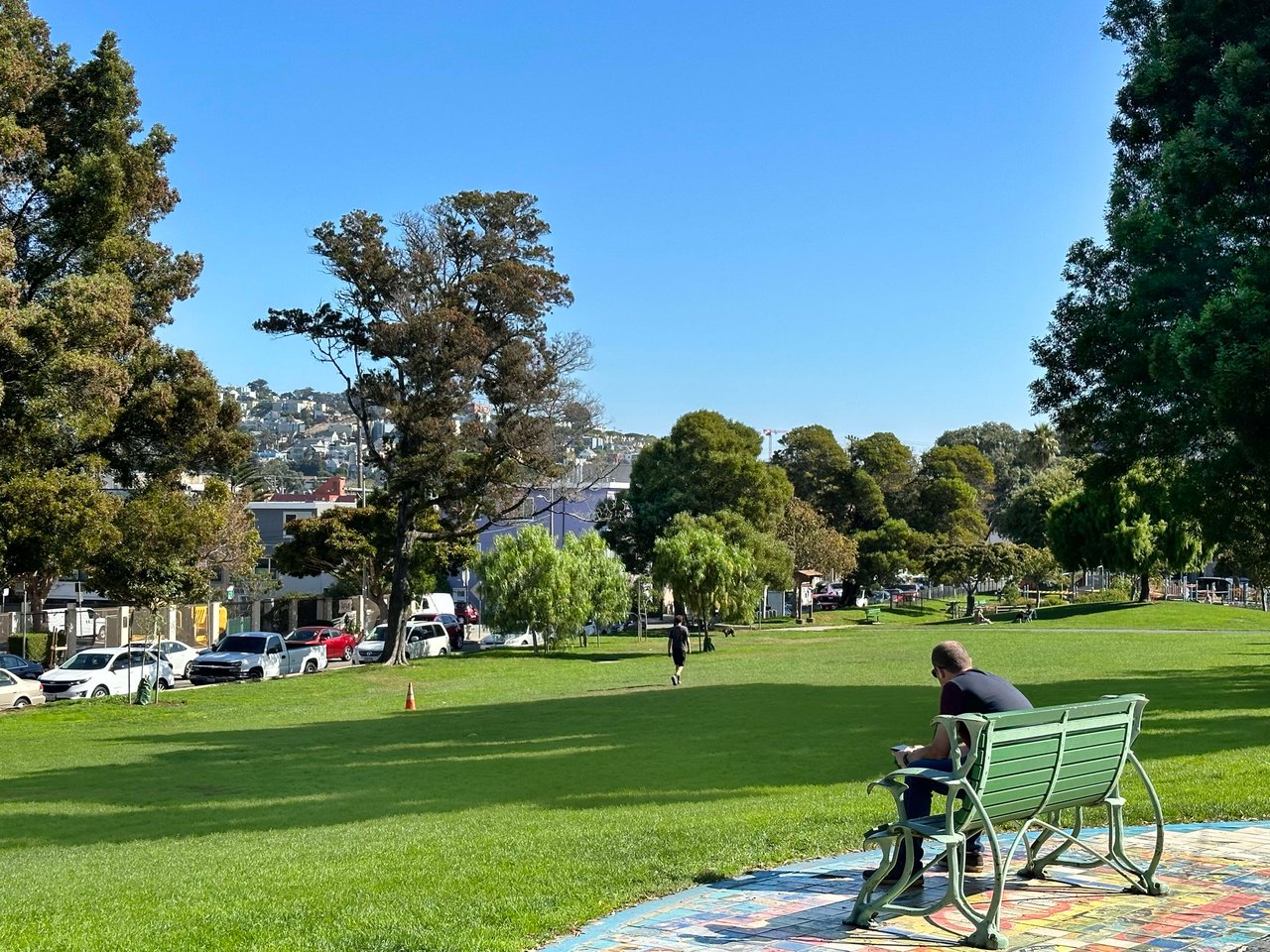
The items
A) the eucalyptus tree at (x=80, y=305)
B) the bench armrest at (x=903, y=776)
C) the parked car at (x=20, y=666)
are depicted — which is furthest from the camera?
the parked car at (x=20, y=666)

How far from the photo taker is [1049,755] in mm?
6930

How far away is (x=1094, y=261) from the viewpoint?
25.0 m

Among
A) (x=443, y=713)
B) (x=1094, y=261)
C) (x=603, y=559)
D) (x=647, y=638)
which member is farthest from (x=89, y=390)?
(x=647, y=638)

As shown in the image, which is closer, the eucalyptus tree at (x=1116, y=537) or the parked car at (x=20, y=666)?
the parked car at (x=20, y=666)

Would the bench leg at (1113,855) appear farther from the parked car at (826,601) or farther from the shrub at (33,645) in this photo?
the parked car at (826,601)

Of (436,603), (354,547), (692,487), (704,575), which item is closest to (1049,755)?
(704,575)

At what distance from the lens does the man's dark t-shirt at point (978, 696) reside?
722 centimetres

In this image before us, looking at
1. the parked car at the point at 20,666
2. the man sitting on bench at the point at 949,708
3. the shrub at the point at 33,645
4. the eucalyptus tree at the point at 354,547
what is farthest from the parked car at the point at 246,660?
the man sitting on bench at the point at 949,708

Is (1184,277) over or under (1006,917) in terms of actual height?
over

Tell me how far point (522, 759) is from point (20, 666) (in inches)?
1124

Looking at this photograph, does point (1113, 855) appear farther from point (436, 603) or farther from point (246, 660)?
point (436, 603)

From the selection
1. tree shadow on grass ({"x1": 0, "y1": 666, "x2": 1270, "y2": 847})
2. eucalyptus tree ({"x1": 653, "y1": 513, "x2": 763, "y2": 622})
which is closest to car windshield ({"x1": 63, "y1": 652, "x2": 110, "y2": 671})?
tree shadow on grass ({"x1": 0, "y1": 666, "x2": 1270, "y2": 847})

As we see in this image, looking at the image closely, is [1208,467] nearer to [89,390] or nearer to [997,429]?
[89,390]

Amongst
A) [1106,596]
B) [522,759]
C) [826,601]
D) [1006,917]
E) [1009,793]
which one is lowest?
[522,759]
